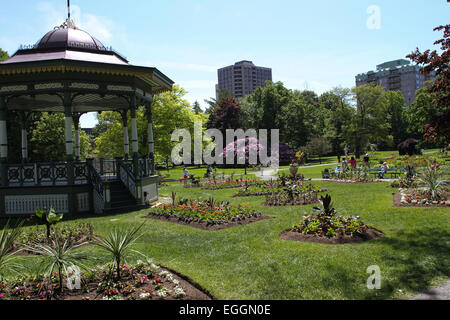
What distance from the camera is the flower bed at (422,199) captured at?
11.6 m

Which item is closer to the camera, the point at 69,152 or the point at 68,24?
the point at 69,152

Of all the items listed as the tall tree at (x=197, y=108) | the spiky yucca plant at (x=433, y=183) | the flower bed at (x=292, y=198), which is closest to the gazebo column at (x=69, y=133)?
the flower bed at (x=292, y=198)

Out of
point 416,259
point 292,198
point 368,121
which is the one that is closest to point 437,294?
point 416,259

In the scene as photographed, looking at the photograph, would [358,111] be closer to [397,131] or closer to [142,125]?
[397,131]

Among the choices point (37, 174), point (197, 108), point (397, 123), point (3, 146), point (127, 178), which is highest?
point (197, 108)

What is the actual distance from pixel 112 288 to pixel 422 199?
11.5 meters

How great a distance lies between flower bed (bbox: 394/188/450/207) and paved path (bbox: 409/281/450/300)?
24.5ft

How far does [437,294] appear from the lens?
4926 mm

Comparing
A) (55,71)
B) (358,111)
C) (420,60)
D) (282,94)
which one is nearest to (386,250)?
(420,60)

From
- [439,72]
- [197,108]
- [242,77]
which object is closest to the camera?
[439,72]

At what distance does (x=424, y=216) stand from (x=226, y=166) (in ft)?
138

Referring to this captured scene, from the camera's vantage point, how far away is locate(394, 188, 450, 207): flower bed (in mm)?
11628

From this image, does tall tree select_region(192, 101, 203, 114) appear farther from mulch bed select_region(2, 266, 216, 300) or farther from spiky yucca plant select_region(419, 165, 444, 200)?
mulch bed select_region(2, 266, 216, 300)

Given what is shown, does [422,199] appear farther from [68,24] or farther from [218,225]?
[68,24]
